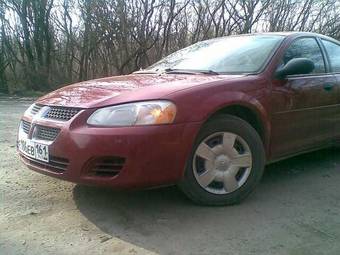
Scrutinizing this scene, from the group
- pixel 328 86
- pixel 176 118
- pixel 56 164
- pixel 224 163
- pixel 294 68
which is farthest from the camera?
pixel 328 86

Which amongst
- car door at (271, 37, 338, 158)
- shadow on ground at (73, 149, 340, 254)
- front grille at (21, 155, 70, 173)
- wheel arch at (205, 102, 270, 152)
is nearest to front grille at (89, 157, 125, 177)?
front grille at (21, 155, 70, 173)

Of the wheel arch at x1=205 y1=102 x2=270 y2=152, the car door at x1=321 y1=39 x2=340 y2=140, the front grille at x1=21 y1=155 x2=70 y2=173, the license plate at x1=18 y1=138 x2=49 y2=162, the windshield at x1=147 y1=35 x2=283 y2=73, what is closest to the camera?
the front grille at x1=21 y1=155 x2=70 y2=173

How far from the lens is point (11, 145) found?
5.45m

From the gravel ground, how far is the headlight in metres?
0.71

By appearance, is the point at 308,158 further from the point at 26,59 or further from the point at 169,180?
the point at 26,59

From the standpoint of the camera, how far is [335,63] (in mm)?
4660

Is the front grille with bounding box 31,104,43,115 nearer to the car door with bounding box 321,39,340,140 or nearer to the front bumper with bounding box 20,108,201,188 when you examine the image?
the front bumper with bounding box 20,108,201,188

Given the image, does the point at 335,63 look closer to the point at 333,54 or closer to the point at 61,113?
the point at 333,54

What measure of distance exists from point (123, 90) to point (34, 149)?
83 centimetres

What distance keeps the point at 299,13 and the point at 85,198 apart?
16.4 metres

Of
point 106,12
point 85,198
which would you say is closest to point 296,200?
point 85,198

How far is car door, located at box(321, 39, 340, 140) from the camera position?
444cm

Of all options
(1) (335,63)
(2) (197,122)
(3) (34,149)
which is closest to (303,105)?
(1) (335,63)

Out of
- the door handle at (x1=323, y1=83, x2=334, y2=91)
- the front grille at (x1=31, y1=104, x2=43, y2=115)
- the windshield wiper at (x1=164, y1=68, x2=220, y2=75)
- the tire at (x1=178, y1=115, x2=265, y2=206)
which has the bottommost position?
the tire at (x1=178, y1=115, x2=265, y2=206)
